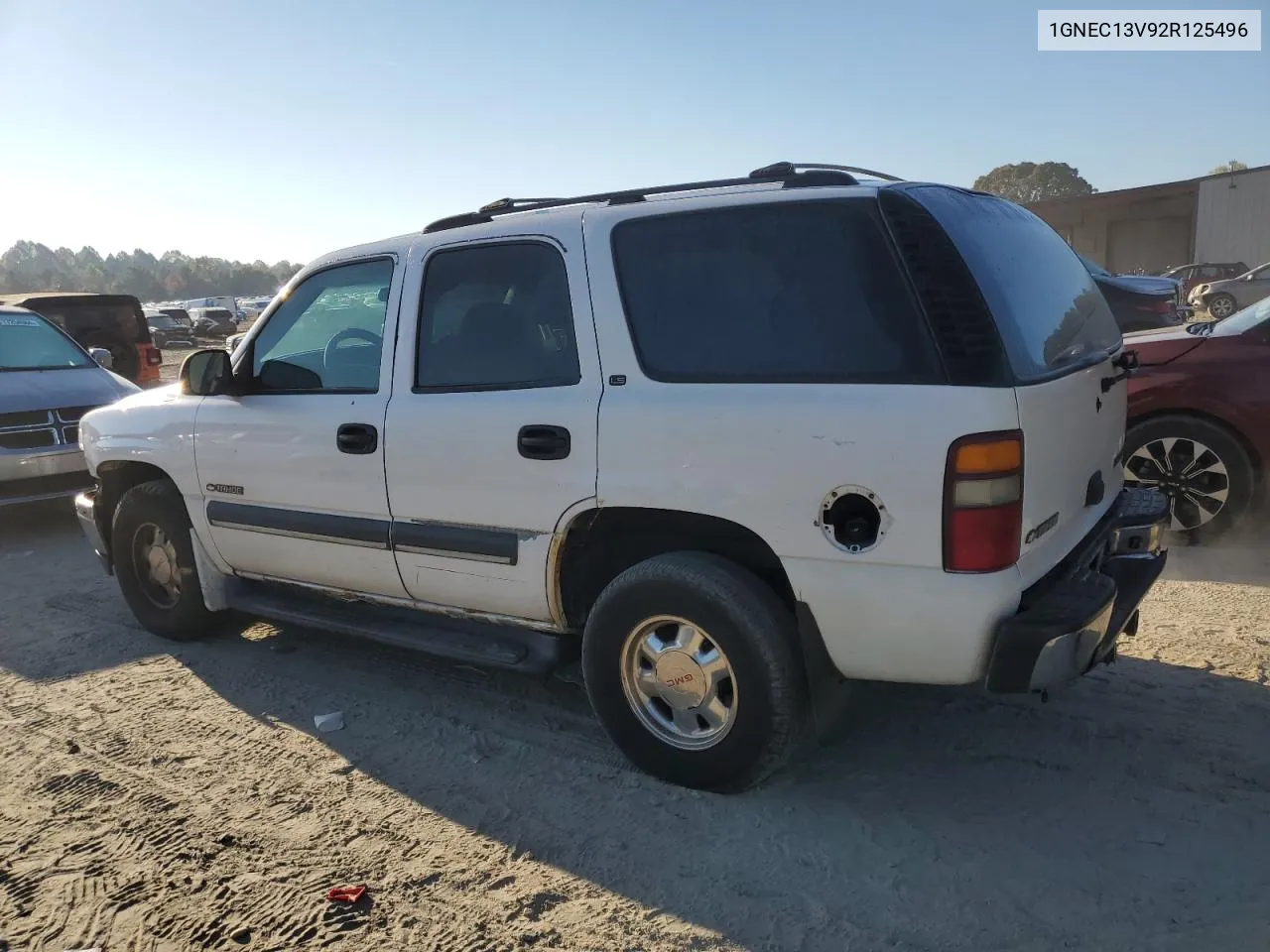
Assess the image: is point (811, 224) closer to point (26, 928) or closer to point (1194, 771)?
point (1194, 771)

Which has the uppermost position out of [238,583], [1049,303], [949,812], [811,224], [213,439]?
[811,224]

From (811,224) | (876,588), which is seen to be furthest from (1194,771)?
(811,224)

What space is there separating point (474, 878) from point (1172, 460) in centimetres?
468

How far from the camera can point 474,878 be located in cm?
283

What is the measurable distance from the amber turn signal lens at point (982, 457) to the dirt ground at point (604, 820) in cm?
116

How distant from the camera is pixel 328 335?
4.05 m

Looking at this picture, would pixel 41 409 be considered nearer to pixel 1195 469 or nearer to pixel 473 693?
pixel 473 693

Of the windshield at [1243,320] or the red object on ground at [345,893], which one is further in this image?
the windshield at [1243,320]

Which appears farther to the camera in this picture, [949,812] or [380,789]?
[380,789]

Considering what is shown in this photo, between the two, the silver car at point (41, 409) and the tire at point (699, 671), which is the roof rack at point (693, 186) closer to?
the tire at point (699, 671)

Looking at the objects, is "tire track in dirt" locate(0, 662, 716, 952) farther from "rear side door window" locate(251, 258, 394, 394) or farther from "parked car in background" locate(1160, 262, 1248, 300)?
"parked car in background" locate(1160, 262, 1248, 300)

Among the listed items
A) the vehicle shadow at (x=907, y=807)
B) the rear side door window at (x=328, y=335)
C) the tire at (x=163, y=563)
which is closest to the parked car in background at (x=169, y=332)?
the tire at (x=163, y=563)

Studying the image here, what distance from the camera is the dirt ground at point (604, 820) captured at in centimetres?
258

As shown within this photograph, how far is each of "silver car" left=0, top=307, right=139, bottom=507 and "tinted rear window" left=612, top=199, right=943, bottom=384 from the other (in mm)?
6048
